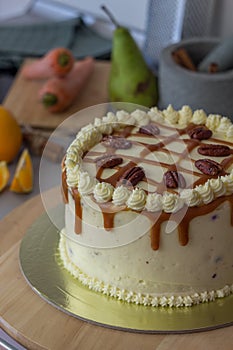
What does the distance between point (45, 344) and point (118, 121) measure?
474 mm

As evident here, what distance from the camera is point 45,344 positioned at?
3.78 ft

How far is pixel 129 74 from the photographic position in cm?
184

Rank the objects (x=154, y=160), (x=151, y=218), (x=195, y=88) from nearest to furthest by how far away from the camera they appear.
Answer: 1. (x=151, y=218)
2. (x=154, y=160)
3. (x=195, y=88)

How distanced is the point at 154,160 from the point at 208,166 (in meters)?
Answer: 0.10

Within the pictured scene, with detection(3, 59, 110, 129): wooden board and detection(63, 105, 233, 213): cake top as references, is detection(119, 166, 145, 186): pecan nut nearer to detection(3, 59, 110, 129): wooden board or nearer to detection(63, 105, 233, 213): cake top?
detection(63, 105, 233, 213): cake top

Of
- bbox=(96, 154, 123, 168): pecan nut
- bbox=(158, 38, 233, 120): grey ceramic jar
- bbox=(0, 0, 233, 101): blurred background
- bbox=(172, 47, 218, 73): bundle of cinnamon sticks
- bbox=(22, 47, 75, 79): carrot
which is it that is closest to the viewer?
bbox=(96, 154, 123, 168): pecan nut

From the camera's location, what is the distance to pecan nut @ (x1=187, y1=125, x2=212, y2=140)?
1332mm

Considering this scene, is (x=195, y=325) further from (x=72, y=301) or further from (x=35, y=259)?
(x=35, y=259)

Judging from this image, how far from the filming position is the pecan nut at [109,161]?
1.26 metres

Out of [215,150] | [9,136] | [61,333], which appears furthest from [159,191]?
[9,136]

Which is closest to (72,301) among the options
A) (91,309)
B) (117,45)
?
(91,309)

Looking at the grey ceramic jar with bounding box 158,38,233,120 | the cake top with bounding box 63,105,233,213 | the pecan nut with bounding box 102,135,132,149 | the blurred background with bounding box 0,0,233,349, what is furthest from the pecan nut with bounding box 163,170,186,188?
the blurred background with bounding box 0,0,233,349

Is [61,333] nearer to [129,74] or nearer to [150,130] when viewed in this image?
[150,130]

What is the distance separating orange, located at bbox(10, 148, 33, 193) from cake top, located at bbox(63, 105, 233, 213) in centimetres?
35
